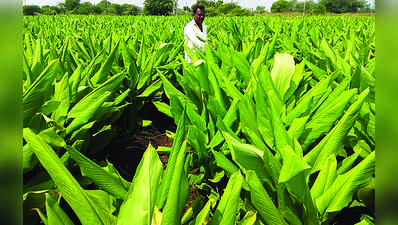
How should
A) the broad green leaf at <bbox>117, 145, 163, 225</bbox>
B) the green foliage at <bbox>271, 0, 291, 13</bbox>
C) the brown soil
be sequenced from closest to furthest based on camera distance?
1. the broad green leaf at <bbox>117, 145, 163, 225</bbox>
2. the brown soil
3. the green foliage at <bbox>271, 0, 291, 13</bbox>

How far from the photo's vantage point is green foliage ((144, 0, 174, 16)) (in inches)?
2210

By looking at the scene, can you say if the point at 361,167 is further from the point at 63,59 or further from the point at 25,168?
the point at 63,59

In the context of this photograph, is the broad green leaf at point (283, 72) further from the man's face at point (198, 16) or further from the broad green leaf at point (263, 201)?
the man's face at point (198, 16)

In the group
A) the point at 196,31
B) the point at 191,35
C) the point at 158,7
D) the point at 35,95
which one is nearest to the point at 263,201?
the point at 35,95

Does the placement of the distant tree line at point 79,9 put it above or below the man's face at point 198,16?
above

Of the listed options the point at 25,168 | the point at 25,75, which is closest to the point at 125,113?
the point at 25,75

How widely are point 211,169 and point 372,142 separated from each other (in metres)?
0.77

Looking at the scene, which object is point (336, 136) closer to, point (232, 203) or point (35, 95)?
point (232, 203)

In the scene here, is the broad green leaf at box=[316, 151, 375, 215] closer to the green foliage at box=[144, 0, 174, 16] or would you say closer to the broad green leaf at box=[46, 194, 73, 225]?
the broad green leaf at box=[46, 194, 73, 225]

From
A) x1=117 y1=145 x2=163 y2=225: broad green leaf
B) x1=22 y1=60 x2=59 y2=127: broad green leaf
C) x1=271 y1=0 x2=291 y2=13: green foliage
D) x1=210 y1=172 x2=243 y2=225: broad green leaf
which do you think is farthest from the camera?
x1=271 y1=0 x2=291 y2=13: green foliage

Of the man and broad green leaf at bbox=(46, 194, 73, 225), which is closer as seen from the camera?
Answer: broad green leaf at bbox=(46, 194, 73, 225)

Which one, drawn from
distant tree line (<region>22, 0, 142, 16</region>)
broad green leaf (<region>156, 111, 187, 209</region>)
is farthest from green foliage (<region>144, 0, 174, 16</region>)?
broad green leaf (<region>156, 111, 187, 209</region>)

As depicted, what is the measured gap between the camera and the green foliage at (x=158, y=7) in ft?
184

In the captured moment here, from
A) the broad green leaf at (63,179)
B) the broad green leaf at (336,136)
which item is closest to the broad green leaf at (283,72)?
the broad green leaf at (336,136)
